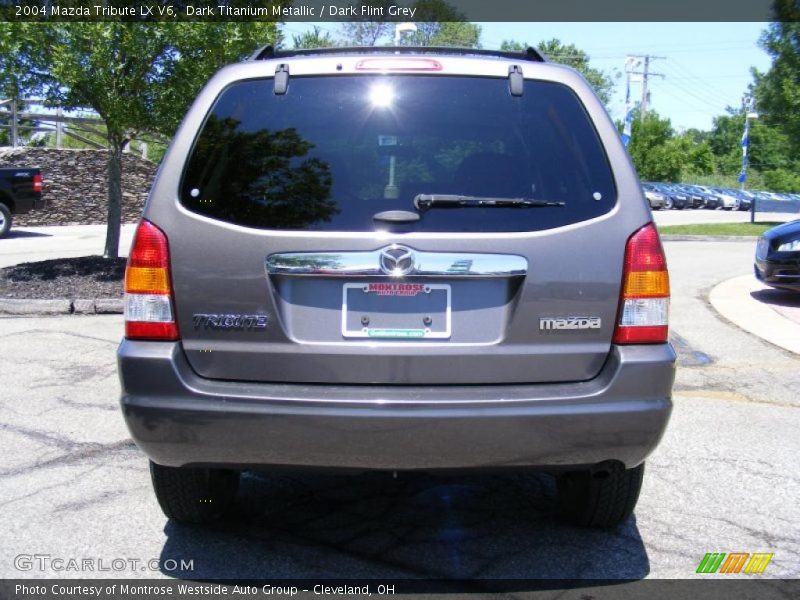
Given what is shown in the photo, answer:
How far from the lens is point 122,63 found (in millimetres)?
9570

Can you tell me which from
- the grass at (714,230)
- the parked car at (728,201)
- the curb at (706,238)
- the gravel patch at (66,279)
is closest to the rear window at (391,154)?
the gravel patch at (66,279)

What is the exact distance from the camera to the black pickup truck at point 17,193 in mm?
17031

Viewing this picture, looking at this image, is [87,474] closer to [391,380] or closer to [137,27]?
[391,380]

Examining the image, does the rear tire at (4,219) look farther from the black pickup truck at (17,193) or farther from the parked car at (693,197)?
the parked car at (693,197)

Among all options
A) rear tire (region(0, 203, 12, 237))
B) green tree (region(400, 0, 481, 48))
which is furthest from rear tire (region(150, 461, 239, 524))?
green tree (region(400, 0, 481, 48))

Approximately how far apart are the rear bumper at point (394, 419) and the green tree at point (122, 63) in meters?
7.27

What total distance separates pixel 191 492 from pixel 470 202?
1630 mm

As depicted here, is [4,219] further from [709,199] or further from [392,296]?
[709,199]

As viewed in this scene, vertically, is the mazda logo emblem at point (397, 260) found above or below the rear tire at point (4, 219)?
above

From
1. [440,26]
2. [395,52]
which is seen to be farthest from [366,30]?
[395,52]

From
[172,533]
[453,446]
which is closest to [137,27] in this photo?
[172,533]

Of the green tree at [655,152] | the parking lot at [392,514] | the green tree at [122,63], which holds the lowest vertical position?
the parking lot at [392,514]

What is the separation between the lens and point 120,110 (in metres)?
9.65

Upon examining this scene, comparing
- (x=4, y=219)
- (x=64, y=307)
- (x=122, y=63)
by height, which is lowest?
(x=64, y=307)
